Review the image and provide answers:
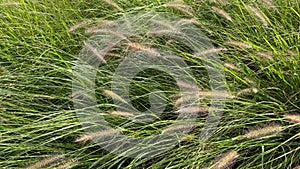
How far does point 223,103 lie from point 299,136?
13.1 inches

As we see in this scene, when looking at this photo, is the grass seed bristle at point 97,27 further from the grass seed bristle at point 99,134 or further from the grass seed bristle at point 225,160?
the grass seed bristle at point 225,160

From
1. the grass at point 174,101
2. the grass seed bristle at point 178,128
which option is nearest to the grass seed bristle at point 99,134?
the grass at point 174,101

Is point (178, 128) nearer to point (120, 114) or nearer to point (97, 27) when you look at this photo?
point (120, 114)

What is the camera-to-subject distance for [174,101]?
6.90 ft

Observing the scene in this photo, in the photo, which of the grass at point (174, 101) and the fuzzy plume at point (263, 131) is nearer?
the fuzzy plume at point (263, 131)

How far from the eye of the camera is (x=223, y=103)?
79.2 inches

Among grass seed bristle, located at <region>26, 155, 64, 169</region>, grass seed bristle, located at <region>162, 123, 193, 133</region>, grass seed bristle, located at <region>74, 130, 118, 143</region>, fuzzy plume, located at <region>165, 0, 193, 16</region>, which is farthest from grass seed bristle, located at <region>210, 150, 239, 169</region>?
fuzzy plume, located at <region>165, 0, 193, 16</region>

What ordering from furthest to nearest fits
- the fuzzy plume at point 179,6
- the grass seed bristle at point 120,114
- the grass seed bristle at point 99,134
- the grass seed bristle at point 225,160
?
1. the fuzzy plume at point 179,6
2. the grass seed bristle at point 120,114
3. the grass seed bristle at point 99,134
4. the grass seed bristle at point 225,160

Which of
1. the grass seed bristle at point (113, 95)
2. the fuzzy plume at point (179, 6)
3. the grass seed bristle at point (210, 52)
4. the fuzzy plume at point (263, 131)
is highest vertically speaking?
the fuzzy plume at point (179, 6)

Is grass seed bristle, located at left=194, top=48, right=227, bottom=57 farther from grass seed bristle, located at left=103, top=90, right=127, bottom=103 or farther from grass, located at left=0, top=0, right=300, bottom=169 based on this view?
grass seed bristle, located at left=103, top=90, right=127, bottom=103

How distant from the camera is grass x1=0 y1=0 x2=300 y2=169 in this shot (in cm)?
192

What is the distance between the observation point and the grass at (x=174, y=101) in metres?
1.92

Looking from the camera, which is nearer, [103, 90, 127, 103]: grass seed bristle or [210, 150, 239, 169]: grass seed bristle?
[210, 150, 239, 169]: grass seed bristle

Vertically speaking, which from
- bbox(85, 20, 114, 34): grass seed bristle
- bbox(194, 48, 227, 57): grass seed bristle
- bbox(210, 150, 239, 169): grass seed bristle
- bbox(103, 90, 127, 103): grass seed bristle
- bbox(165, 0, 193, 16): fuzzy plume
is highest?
bbox(165, 0, 193, 16): fuzzy plume
